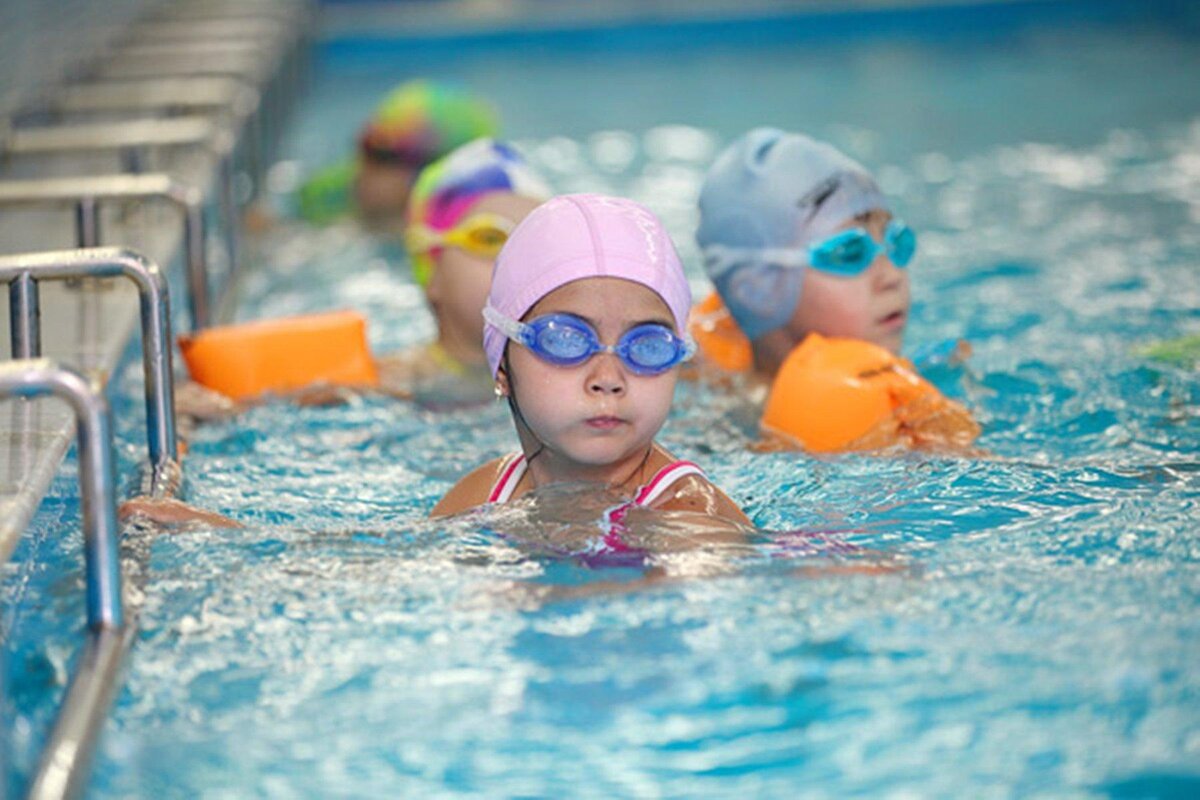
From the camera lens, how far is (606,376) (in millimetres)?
3314

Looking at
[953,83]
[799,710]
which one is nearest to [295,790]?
[799,710]

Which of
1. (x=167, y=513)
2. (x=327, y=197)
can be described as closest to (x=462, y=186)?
(x=167, y=513)

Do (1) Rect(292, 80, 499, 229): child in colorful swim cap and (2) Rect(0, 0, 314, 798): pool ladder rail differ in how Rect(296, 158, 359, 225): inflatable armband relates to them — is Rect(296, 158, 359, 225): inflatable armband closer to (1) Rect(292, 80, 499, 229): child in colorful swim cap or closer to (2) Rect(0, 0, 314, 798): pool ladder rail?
(1) Rect(292, 80, 499, 229): child in colorful swim cap

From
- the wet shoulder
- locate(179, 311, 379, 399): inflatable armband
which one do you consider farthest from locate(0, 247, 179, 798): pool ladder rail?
locate(179, 311, 379, 399): inflatable armband

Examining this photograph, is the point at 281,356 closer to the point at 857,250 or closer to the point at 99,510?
the point at 857,250

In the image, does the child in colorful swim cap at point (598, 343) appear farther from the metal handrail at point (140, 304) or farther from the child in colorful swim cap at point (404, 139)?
the child in colorful swim cap at point (404, 139)

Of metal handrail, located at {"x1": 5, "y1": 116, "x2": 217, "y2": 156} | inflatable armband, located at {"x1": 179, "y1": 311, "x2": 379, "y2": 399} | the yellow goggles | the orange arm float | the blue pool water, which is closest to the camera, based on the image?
the blue pool water


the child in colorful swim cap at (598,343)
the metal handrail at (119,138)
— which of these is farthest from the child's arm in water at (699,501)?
the metal handrail at (119,138)

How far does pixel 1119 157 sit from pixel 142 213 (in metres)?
5.56

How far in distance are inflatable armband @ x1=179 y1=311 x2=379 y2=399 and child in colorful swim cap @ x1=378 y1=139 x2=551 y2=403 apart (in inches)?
6.0

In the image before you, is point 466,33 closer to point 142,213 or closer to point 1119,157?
point 1119,157

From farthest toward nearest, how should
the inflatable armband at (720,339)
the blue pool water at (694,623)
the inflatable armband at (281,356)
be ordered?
the inflatable armband at (720,339) < the inflatable armband at (281,356) < the blue pool water at (694,623)

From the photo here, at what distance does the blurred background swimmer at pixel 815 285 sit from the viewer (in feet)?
14.4

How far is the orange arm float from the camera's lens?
4355 mm
